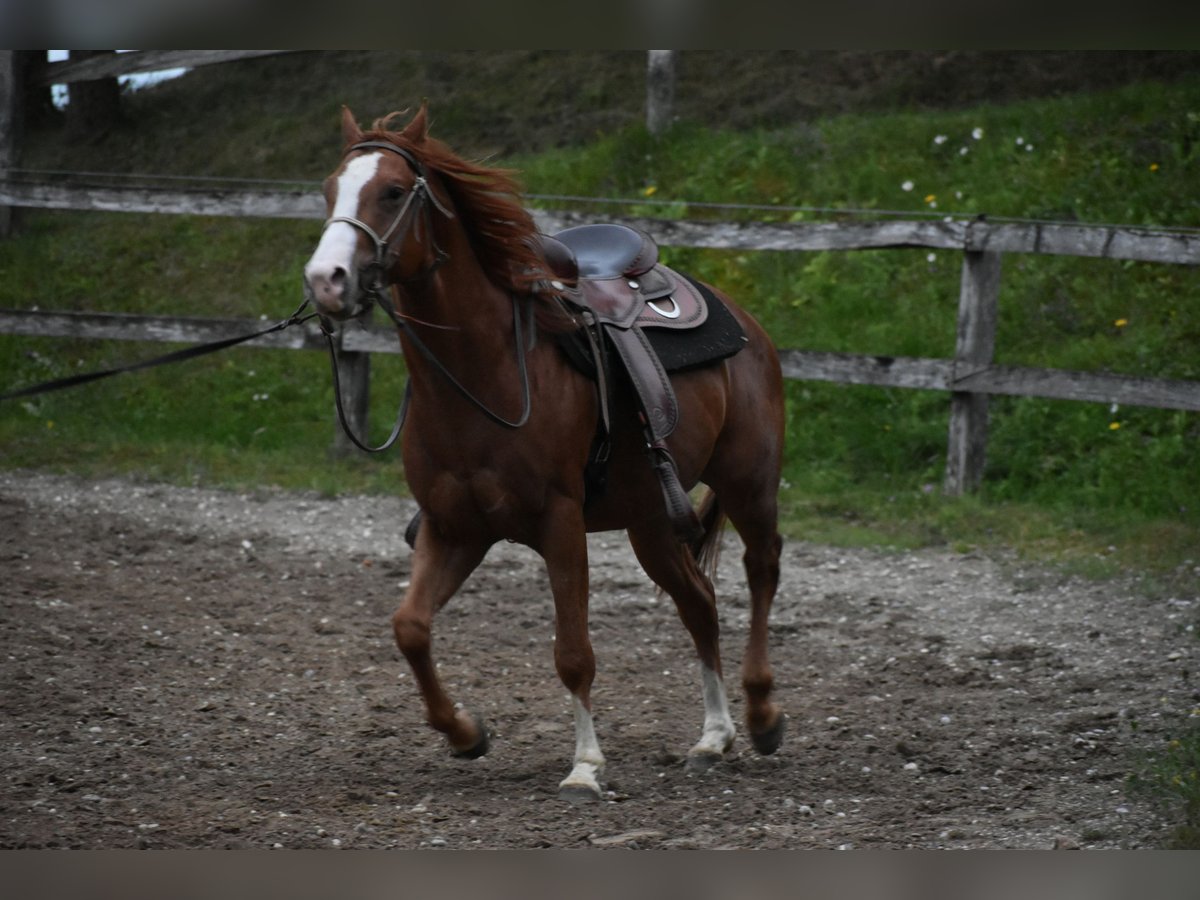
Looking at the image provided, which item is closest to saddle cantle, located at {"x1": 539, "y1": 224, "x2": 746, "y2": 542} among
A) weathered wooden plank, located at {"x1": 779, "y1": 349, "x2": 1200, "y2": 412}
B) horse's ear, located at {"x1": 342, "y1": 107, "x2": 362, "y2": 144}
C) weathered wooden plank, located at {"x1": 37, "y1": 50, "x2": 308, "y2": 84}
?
horse's ear, located at {"x1": 342, "y1": 107, "x2": 362, "y2": 144}

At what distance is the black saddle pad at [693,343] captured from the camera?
468 centimetres

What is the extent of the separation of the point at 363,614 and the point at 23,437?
432cm

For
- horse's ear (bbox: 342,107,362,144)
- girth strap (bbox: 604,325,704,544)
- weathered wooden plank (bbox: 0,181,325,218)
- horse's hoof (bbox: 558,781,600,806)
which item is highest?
horse's ear (bbox: 342,107,362,144)

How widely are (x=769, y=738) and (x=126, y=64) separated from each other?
9.06 m

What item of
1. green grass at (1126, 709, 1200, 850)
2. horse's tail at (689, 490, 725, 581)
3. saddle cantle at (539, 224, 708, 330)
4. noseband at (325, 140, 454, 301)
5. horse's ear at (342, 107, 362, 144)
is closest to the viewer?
noseband at (325, 140, 454, 301)

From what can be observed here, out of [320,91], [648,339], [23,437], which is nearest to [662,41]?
[648,339]

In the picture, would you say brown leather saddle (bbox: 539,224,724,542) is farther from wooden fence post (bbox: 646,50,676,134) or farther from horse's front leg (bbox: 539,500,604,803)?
wooden fence post (bbox: 646,50,676,134)

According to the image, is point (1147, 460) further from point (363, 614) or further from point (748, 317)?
point (363, 614)

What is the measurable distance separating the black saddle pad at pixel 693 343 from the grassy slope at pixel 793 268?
3.01m

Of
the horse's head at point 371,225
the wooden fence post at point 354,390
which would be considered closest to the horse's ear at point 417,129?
the horse's head at point 371,225

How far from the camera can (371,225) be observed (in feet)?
12.9

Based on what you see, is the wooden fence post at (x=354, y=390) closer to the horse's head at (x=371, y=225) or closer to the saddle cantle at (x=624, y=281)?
the saddle cantle at (x=624, y=281)

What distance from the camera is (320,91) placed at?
45.5 ft

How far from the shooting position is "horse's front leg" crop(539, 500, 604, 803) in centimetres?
447
